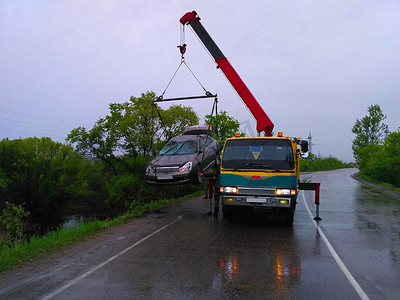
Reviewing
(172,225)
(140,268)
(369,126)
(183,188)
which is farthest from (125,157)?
(369,126)

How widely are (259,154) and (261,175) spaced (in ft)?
2.40

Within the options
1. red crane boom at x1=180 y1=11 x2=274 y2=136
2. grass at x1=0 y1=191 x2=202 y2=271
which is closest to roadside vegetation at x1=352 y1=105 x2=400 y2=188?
red crane boom at x1=180 y1=11 x2=274 y2=136

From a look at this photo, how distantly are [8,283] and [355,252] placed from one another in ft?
21.0

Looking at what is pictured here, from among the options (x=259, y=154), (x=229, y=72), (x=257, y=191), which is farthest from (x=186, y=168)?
(x=229, y=72)

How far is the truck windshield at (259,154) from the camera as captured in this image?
8.76 m

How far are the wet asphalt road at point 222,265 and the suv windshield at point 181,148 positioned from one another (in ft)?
10.9

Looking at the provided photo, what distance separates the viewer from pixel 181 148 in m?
12.2

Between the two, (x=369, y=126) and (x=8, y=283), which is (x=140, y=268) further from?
(x=369, y=126)

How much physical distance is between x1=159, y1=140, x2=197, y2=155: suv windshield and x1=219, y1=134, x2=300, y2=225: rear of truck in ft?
9.38

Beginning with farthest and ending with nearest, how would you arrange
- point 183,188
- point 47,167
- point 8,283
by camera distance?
point 47,167, point 183,188, point 8,283

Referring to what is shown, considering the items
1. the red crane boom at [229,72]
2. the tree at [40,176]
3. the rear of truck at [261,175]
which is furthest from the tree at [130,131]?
the rear of truck at [261,175]

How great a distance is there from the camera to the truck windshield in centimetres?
876

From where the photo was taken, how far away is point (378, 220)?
10.6 m

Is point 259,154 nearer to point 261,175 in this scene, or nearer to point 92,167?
point 261,175
